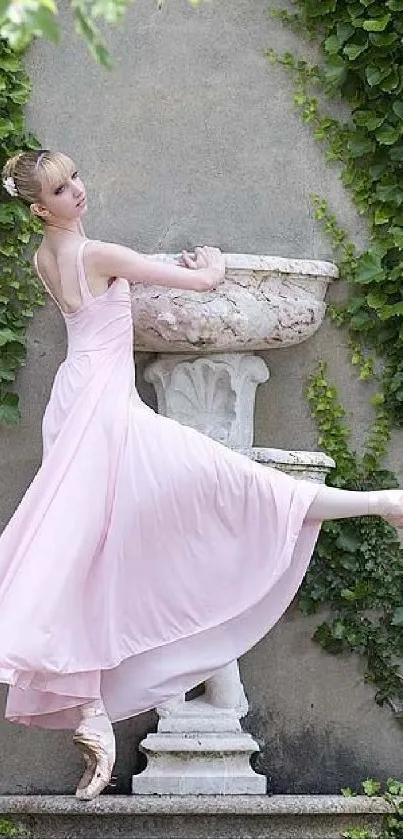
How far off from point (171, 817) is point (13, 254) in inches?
63.5

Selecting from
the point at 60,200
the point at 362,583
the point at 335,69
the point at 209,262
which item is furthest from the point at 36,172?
the point at 362,583

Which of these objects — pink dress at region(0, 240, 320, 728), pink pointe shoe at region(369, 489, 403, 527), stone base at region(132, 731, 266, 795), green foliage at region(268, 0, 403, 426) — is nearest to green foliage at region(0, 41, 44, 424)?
pink dress at region(0, 240, 320, 728)

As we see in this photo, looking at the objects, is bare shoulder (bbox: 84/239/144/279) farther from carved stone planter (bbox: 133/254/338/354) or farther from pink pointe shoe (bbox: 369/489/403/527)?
pink pointe shoe (bbox: 369/489/403/527)

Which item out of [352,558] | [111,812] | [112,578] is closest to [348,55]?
[352,558]

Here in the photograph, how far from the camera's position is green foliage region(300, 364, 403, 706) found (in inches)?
159

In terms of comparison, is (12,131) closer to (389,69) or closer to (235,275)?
(235,275)

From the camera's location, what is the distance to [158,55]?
4172 mm

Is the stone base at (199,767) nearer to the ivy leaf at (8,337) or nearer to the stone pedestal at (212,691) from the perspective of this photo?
the stone pedestal at (212,691)

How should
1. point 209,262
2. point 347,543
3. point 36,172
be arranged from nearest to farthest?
1. point 36,172
2. point 209,262
3. point 347,543

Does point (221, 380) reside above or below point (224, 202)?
below

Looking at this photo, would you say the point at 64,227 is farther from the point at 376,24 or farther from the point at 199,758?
the point at 199,758

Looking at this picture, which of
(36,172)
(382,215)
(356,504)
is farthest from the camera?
(382,215)

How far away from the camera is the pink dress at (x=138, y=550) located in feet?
10.6

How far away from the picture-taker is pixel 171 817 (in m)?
3.49
